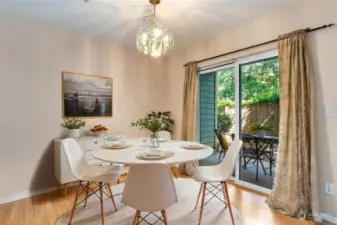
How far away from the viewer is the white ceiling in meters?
2.54

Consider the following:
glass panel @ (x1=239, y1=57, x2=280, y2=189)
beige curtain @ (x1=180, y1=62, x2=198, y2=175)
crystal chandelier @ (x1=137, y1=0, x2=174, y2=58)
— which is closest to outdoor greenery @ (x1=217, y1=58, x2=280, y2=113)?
glass panel @ (x1=239, y1=57, x2=280, y2=189)

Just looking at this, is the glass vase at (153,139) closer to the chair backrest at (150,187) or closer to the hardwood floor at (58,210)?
the chair backrest at (150,187)

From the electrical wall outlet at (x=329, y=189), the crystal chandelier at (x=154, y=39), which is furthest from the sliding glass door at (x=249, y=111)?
the crystal chandelier at (x=154, y=39)

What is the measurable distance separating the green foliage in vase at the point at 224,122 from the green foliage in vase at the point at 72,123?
7.82 feet

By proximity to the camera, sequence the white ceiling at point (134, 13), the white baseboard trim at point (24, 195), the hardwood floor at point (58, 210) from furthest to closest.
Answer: the white baseboard trim at point (24, 195) < the white ceiling at point (134, 13) < the hardwood floor at point (58, 210)

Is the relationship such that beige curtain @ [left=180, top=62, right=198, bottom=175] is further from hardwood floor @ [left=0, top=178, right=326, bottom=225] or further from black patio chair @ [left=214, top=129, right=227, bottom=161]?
hardwood floor @ [left=0, top=178, right=326, bottom=225]

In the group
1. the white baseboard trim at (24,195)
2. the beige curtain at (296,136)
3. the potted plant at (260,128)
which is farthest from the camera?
the potted plant at (260,128)

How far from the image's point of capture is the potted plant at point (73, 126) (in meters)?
3.28

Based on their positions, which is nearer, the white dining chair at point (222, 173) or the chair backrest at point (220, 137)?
the white dining chair at point (222, 173)

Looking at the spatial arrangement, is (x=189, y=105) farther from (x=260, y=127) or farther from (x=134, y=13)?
(x=134, y=13)

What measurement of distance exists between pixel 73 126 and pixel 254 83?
2940 millimetres

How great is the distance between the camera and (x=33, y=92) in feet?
10.1

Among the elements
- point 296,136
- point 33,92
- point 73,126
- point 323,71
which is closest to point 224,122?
point 296,136

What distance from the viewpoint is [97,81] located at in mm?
3750
